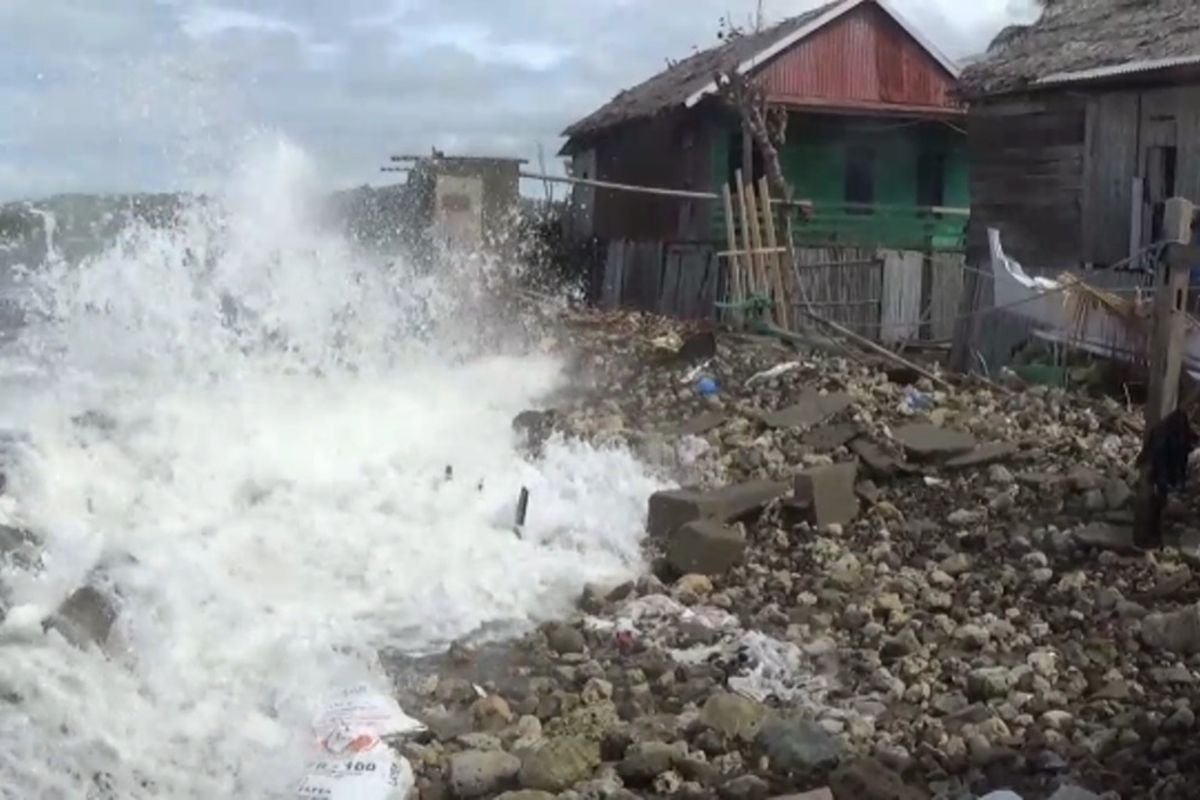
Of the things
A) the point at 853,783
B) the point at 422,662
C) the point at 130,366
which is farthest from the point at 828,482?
the point at 130,366

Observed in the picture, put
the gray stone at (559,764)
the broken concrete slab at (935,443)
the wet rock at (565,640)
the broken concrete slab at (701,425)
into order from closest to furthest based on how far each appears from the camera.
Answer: the gray stone at (559,764)
the wet rock at (565,640)
the broken concrete slab at (935,443)
the broken concrete slab at (701,425)

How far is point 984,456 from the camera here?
30.2 ft

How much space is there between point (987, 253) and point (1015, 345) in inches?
125

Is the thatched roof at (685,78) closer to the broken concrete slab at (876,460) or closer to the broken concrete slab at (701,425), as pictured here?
the broken concrete slab at (701,425)

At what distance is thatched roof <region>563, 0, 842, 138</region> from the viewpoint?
72.3 ft

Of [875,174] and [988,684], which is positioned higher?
[875,174]

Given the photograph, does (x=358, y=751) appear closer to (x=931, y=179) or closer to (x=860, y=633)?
(x=860, y=633)

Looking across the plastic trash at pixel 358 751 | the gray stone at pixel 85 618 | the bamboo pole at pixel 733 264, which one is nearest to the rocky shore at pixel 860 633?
the plastic trash at pixel 358 751

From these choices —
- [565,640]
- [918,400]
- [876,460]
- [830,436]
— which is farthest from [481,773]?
[918,400]

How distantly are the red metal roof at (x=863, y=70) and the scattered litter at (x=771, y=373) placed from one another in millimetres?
11555

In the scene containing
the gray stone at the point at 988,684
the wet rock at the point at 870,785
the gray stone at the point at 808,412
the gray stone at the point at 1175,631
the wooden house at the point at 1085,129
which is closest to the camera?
the wet rock at the point at 870,785

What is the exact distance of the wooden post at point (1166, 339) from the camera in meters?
7.20

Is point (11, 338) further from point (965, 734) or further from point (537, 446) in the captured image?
point (965, 734)

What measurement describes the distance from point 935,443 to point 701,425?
1925mm
